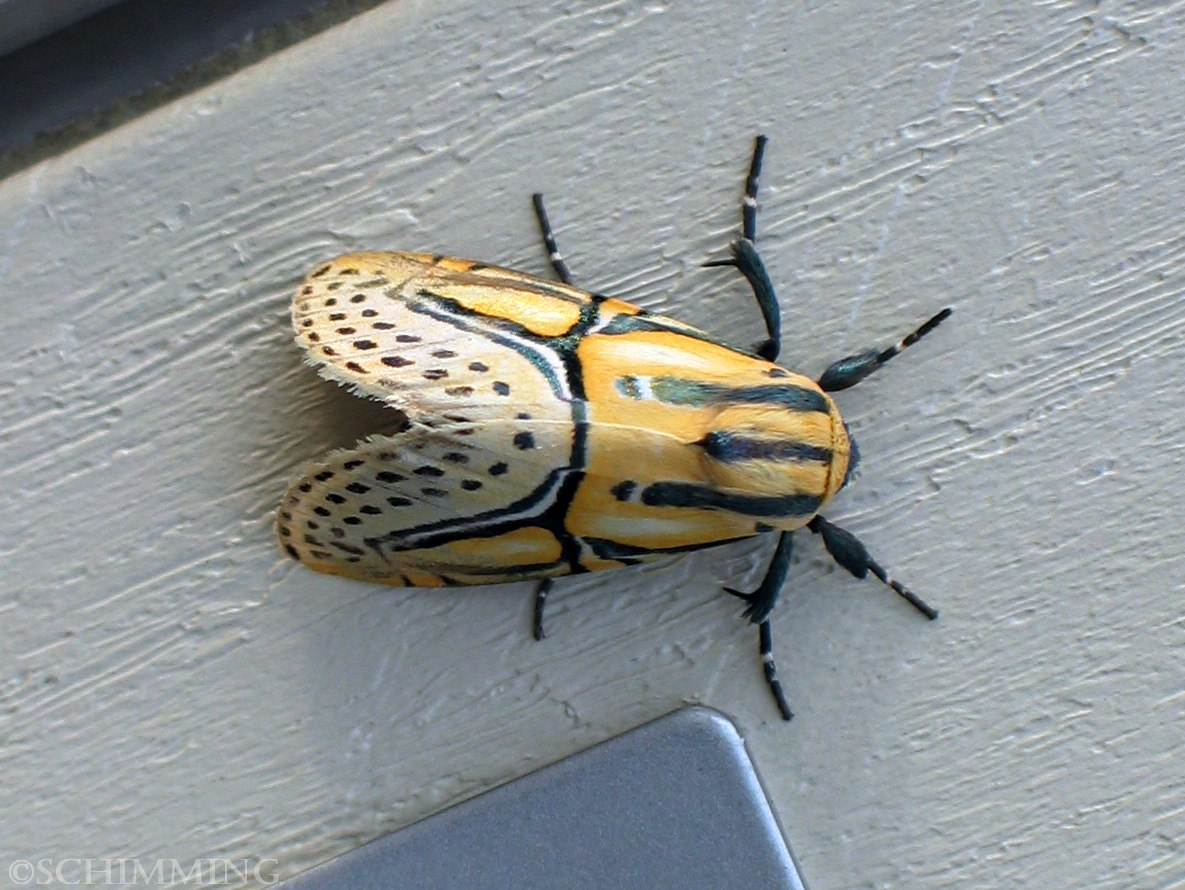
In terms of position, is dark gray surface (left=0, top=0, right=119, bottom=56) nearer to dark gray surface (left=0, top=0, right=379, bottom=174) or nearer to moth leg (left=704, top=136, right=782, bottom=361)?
dark gray surface (left=0, top=0, right=379, bottom=174)

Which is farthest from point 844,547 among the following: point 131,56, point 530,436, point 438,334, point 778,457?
point 131,56

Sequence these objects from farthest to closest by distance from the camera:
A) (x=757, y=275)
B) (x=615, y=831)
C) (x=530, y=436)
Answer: (x=615, y=831)
(x=757, y=275)
(x=530, y=436)

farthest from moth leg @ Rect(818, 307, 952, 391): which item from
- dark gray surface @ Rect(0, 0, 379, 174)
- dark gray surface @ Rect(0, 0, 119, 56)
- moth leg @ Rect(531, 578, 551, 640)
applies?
dark gray surface @ Rect(0, 0, 119, 56)

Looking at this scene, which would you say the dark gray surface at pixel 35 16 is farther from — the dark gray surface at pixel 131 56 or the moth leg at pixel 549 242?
the moth leg at pixel 549 242

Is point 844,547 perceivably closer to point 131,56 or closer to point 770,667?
point 770,667

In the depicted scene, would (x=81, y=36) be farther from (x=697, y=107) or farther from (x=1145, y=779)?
A: (x=1145, y=779)

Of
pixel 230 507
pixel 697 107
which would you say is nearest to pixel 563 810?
pixel 230 507

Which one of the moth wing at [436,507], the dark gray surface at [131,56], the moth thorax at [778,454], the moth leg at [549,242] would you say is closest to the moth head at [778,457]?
the moth thorax at [778,454]
